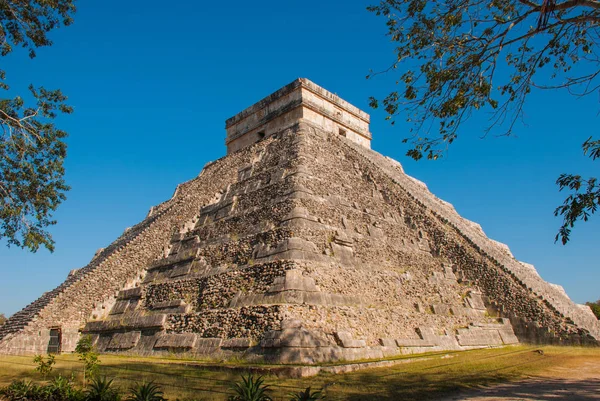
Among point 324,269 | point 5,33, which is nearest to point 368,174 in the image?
point 324,269

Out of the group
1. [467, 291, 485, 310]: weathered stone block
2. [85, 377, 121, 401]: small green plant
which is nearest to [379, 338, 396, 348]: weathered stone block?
[467, 291, 485, 310]: weathered stone block

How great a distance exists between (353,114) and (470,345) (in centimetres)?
1239

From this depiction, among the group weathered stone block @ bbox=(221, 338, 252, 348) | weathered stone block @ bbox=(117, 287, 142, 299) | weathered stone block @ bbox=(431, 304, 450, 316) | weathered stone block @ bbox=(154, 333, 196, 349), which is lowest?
weathered stone block @ bbox=(221, 338, 252, 348)

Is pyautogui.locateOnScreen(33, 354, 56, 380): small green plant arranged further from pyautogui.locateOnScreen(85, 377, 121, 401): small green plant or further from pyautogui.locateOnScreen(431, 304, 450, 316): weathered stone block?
pyautogui.locateOnScreen(431, 304, 450, 316): weathered stone block

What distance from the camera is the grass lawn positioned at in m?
6.67

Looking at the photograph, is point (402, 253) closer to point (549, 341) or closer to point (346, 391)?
point (549, 341)

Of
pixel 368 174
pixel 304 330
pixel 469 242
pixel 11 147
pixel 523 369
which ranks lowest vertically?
pixel 523 369

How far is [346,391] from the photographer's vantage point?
21.8 feet

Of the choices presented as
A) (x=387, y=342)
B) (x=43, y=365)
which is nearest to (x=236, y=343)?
(x=387, y=342)

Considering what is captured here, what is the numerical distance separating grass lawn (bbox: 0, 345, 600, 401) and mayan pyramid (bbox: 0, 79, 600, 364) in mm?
900

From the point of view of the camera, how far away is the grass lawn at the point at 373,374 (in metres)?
6.67

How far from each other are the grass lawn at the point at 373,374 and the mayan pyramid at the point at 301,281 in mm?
900

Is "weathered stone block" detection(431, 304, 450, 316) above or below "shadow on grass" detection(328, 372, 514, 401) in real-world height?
above

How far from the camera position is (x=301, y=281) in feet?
32.8
